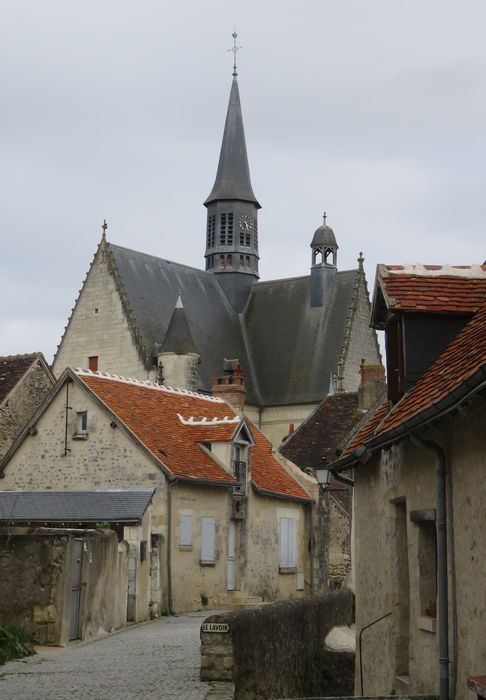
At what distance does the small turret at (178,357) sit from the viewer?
45375mm

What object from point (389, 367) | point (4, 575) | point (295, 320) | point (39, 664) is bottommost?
point (39, 664)

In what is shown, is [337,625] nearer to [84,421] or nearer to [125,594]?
[125,594]

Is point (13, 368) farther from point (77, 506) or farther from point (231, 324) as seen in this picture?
point (231, 324)

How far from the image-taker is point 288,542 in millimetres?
27734

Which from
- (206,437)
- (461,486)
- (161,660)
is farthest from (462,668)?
(206,437)

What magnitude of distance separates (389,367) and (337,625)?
7.57 m

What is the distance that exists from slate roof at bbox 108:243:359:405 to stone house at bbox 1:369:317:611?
68.4 ft

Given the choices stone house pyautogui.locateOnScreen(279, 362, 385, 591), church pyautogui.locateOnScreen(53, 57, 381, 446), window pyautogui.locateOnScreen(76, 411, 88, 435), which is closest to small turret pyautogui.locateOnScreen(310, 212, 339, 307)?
church pyautogui.locateOnScreen(53, 57, 381, 446)

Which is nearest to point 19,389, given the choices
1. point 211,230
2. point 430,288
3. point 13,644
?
point 13,644

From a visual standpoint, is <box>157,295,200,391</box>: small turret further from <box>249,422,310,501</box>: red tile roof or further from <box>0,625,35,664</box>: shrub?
<box>0,625,35,664</box>: shrub

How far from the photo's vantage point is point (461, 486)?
27.7ft

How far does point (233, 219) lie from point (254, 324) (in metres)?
6.15

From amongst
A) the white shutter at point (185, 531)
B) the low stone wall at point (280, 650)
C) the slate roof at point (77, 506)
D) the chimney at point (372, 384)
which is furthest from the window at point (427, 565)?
the chimney at point (372, 384)

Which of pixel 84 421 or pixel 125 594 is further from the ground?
pixel 84 421
